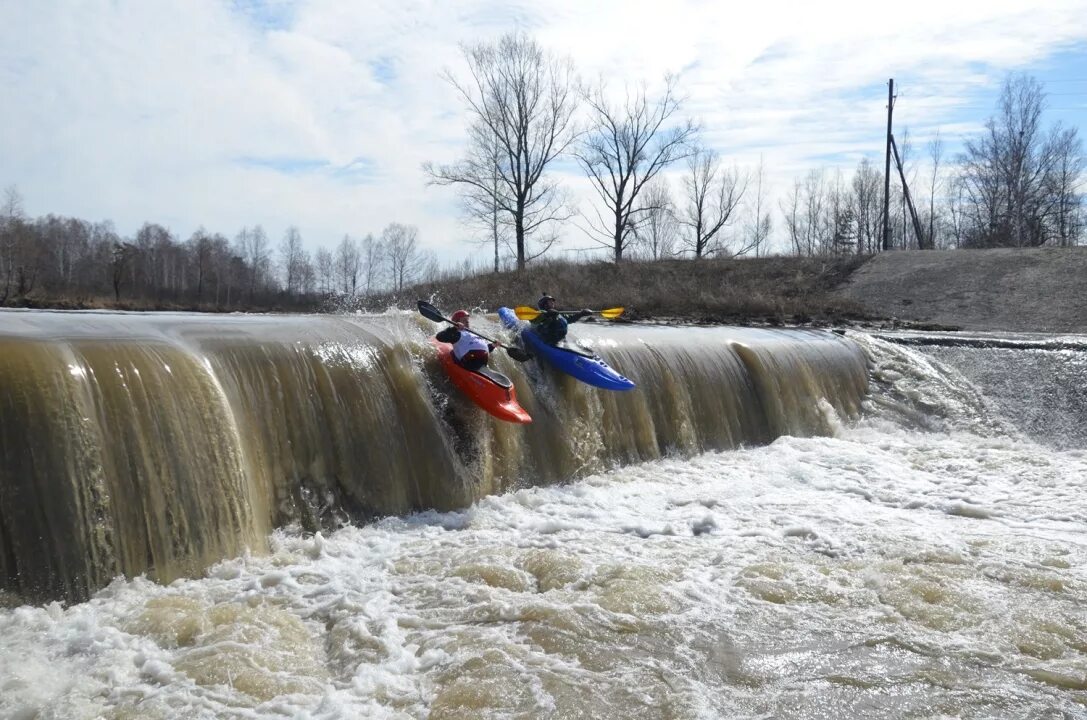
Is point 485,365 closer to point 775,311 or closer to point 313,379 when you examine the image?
point 313,379

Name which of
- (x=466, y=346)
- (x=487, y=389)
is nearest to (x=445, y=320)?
(x=466, y=346)

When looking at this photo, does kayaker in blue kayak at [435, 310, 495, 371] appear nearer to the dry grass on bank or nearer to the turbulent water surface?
the turbulent water surface

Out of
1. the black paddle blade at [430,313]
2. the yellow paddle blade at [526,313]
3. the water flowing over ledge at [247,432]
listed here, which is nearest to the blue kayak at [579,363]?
the water flowing over ledge at [247,432]

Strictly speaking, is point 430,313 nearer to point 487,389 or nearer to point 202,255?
point 487,389

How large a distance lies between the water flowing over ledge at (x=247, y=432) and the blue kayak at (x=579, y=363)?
0.58ft

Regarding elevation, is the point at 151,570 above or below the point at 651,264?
below

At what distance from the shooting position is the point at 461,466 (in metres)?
6.80

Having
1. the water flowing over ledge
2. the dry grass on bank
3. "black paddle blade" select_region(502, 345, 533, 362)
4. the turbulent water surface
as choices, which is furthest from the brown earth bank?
the turbulent water surface

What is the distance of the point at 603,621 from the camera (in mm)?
4500

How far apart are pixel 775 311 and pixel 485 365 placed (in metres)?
11.9

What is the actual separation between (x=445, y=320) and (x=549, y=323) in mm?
1359

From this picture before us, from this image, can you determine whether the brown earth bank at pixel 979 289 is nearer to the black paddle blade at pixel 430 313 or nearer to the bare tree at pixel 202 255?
the black paddle blade at pixel 430 313

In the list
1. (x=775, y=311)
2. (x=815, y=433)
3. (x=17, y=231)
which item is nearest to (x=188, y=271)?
(x=17, y=231)

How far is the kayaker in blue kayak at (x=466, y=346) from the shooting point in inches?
286
